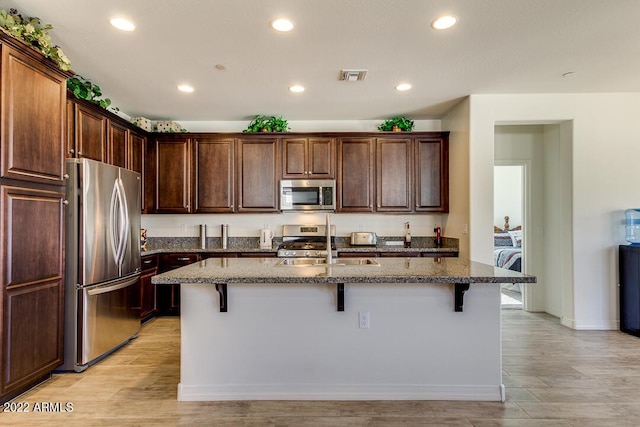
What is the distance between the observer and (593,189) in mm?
4023

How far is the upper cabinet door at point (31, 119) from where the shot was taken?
2.29 metres

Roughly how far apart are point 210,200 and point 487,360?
12.3 feet

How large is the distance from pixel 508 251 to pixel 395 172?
2.89 meters

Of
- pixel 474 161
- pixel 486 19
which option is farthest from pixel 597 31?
pixel 474 161

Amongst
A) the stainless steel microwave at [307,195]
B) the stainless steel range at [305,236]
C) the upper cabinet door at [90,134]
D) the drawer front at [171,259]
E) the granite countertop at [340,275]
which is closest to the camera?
the granite countertop at [340,275]

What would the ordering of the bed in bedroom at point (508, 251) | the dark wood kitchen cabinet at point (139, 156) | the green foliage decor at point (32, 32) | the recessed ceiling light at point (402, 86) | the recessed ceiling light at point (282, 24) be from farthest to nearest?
the bed in bedroom at point (508, 251)
the dark wood kitchen cabinet at point (139, 156)
the recessed ceiling light at point (402, 86)
the recessed ceiling light at point (282, 24)
the green foliage decor at point (32, 32)

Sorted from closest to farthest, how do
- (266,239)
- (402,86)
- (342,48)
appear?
(342,48), (402,86), (266,239)

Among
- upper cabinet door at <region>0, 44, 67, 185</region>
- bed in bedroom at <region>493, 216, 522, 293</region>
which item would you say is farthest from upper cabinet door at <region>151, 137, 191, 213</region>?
bed in bedroom at <region>493, 216, 522, 293</region>

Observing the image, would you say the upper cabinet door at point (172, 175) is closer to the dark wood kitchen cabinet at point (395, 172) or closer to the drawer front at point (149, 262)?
the drawer front at point (149, 262)

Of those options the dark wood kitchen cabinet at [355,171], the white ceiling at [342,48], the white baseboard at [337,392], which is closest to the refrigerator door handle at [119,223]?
the white ceiling at [342,48]

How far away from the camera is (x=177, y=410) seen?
2.30m

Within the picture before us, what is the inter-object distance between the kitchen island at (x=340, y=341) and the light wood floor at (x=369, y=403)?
0.35 ft

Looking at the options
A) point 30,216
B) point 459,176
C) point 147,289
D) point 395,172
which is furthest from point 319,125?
point 30,216

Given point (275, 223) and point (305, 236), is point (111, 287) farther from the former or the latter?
point (305, 236)
